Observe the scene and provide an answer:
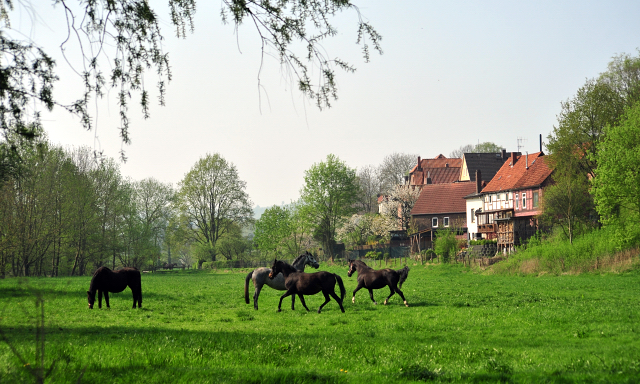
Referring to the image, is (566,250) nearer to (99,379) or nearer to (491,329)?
(491,329)

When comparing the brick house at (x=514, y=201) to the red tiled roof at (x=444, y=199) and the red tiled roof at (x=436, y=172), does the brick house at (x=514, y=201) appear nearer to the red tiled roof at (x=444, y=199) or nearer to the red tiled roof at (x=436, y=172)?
the red tiled roof at (x=444, y=199)

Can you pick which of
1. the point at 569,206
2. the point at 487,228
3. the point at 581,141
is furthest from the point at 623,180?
the point at 487,228

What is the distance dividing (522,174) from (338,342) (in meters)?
57.0

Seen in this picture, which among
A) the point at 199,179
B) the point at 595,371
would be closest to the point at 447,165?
the point at 199,179

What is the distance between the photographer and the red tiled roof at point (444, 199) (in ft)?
251

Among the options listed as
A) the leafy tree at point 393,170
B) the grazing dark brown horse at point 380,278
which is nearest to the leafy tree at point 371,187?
the leafy tree at point 393,170

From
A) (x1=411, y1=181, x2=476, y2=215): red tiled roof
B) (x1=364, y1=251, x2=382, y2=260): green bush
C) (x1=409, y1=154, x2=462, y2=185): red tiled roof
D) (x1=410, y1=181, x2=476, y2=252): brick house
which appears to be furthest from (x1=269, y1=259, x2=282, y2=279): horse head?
(x1=409, y1=154, x2=462, y2=185): red tiled roof

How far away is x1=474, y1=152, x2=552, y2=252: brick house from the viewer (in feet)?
175

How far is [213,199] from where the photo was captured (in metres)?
74.2

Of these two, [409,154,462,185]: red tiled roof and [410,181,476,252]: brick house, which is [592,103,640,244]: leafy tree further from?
[409,154,462,185]: red tiled roof

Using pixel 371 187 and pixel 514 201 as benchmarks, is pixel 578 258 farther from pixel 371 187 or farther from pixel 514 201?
pixel 371 187

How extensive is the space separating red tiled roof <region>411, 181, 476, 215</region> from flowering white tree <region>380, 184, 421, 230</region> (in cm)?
456

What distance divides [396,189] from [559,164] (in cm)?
3955

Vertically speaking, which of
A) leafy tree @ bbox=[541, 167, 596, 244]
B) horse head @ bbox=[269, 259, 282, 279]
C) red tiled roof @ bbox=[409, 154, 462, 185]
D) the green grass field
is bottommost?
the green grass field
